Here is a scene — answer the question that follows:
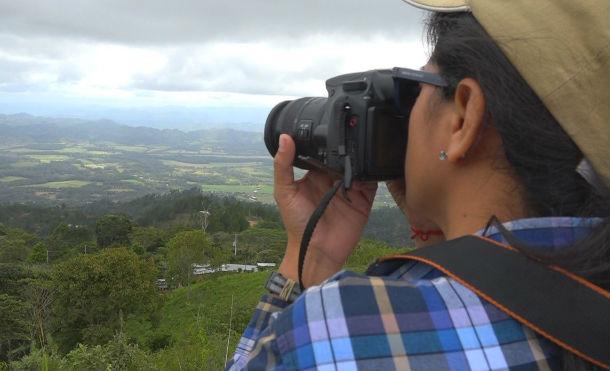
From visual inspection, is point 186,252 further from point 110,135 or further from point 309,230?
point 110,135

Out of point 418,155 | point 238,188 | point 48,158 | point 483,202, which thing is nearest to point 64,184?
point 48,158

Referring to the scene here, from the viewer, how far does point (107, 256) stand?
51.8 ft

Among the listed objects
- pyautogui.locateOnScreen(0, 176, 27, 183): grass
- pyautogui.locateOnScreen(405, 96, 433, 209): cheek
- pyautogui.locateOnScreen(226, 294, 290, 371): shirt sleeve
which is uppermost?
pyautogui.locateOnScreen(405, 96, 433, 209): cheek

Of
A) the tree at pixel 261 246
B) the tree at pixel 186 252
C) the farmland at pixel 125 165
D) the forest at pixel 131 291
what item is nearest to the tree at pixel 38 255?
the forest at pixel 131 291

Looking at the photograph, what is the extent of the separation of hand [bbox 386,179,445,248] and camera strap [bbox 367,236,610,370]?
35cm

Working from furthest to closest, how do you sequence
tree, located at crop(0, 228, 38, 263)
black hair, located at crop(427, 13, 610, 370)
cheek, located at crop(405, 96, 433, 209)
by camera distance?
tree, located at crop(0, 228, 38, 263)
cheek, located at crop(405, 96, 433, 209)
black hair, located at crop(427, 13, 610, 370)

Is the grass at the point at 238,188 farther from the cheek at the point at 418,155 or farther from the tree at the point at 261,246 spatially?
the cheek at the point at 418,155

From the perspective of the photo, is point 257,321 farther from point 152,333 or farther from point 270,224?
point 270,224

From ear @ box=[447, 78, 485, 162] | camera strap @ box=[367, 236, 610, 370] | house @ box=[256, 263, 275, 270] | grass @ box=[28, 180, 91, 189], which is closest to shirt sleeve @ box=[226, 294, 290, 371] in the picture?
camera strap @ box=[367, 236, 610, 370]

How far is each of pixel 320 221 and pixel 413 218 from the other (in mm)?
184

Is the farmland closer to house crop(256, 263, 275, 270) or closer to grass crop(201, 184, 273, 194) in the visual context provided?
grass crop(201, 184, 273, 194)

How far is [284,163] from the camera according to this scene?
1.16 metres

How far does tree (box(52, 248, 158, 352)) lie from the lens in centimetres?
1519

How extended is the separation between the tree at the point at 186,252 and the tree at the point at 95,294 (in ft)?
14.0
